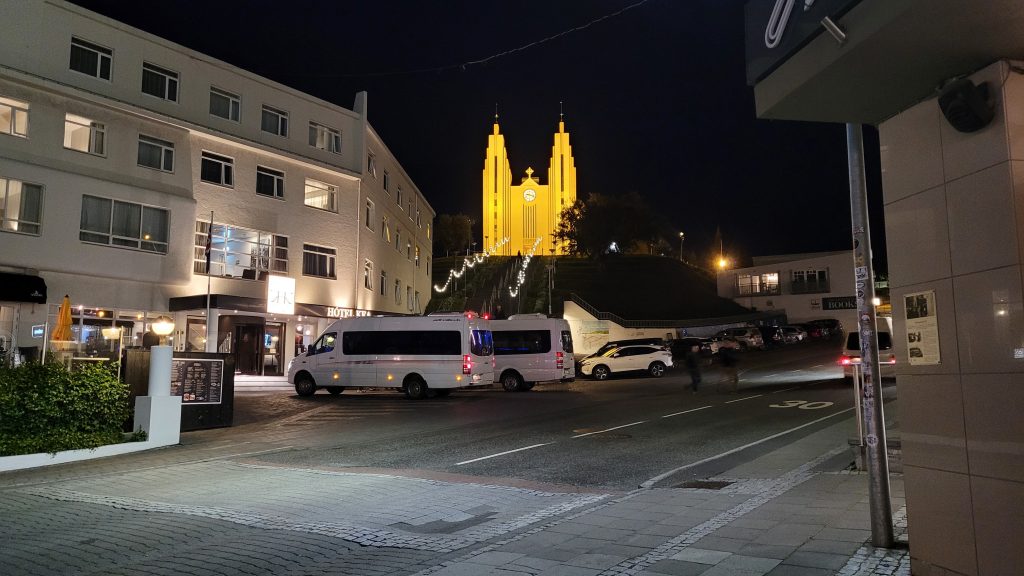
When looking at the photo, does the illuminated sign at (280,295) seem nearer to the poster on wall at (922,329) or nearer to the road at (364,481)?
the road at (364,481)

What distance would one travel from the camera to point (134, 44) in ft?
91.0

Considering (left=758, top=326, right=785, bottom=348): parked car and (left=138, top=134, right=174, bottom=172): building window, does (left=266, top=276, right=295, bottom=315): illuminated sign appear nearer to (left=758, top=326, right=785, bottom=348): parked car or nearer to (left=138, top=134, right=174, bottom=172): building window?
(left=138, top=134, right=174, bottom=172): building window

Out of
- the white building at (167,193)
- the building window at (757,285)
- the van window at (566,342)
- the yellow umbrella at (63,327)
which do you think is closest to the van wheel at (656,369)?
the van window at (566,342)

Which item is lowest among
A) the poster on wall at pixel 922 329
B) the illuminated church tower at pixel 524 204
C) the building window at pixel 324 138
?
the poster on wall at pixel 922 329

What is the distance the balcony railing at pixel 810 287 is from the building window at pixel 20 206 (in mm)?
60677

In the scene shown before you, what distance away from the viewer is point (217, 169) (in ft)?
99.5

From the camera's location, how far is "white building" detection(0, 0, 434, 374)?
23.9 metres

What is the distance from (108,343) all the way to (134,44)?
1155 centimetres

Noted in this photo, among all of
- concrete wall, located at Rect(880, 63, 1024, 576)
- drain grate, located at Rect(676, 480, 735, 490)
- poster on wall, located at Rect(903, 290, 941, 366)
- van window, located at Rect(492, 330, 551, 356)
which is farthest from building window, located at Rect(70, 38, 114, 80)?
poster on wall, located at Rect(903, 290, 941, 366)

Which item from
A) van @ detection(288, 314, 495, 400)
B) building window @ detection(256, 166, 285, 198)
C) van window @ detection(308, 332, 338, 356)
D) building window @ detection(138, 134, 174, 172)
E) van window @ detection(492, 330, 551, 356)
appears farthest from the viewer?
building window @ detection(256, 166, 285, 198)

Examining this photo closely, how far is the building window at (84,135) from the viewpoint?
25.4 m

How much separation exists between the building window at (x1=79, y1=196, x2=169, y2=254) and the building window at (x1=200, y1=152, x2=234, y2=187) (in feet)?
9.61

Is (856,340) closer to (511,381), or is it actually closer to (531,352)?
(531,352)

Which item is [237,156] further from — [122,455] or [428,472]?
[428,472]
